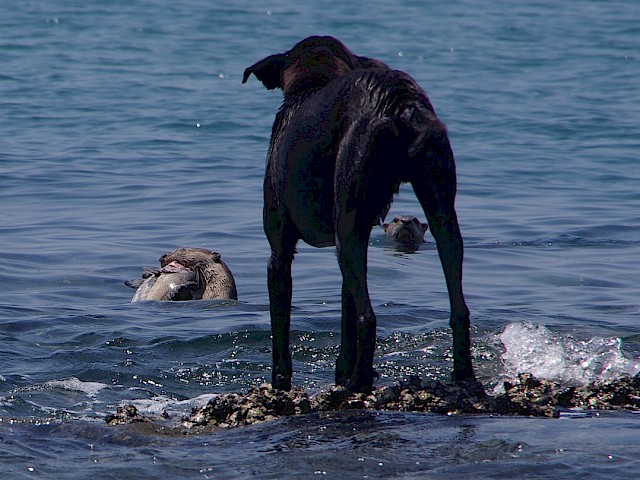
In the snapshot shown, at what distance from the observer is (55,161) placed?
18.2 meters

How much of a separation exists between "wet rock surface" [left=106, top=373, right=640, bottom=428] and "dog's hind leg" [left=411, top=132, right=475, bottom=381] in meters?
0.27

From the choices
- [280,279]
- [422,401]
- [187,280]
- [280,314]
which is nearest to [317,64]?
[280,279]

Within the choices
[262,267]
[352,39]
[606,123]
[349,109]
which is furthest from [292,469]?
[352,39]

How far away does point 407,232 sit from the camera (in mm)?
13094

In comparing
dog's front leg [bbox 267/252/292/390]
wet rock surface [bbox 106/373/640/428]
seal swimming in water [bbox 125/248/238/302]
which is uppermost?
dog's front leg [bbox 267/252/292/390]

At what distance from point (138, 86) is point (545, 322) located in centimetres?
1957

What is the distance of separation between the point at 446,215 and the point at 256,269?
624cm

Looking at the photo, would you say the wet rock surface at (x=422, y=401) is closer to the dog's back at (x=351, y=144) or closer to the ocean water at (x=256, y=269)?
the ocean water at (x=256, y=269)

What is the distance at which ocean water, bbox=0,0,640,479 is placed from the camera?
5.09 metres

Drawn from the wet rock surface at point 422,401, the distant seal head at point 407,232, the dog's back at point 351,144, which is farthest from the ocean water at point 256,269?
the dog's back at point 351,144

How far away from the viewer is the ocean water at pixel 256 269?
16.7 ft

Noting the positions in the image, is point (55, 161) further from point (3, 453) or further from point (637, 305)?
point (3, 453)

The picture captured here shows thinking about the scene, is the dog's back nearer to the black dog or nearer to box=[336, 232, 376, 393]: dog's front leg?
the black dog

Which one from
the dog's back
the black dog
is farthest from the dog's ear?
the dog's back
